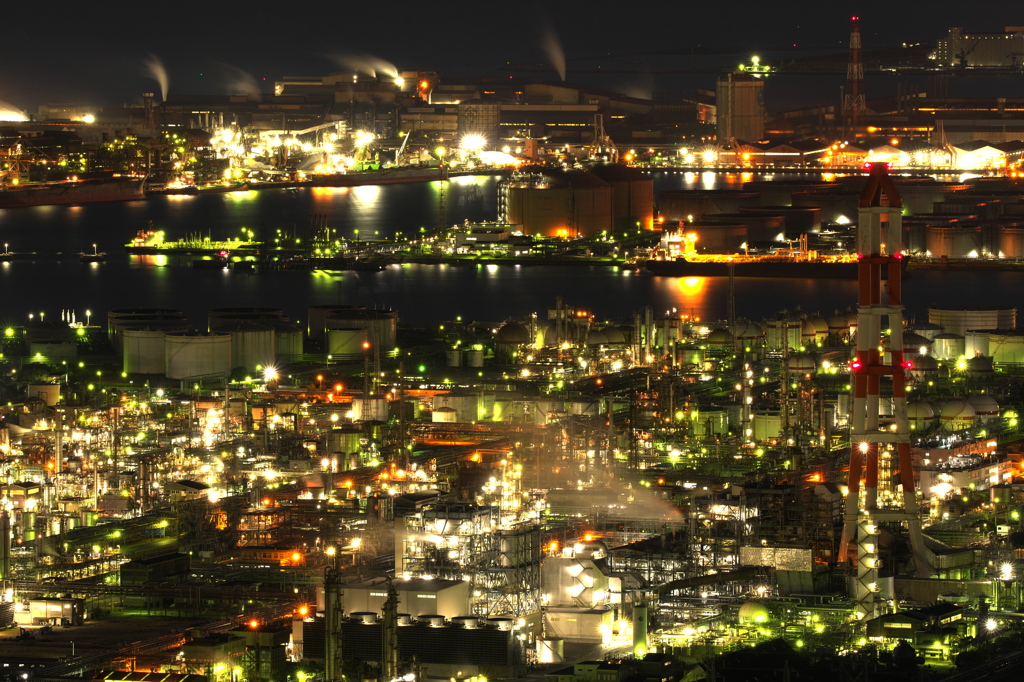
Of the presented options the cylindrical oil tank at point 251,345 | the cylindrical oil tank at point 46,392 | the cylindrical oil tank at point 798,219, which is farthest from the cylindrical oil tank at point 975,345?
the cylindrical oil tank at point 798,219

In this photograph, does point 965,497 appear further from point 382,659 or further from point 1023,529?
point 382,659

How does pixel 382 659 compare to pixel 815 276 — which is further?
pixel 815 276

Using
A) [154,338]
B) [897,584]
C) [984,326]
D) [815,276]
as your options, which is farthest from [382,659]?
[815,276]

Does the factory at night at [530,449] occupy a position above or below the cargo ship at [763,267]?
below

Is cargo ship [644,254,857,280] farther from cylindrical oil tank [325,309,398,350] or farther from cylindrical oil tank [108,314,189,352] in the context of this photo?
cylindrical oil tank [108,314,189,352]

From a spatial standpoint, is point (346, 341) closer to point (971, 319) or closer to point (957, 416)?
point (971, 319)

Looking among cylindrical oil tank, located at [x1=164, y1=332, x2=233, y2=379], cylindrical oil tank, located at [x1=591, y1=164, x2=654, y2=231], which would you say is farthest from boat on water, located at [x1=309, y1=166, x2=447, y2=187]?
cylindrical oil tank, located at [x1=164, y1=332, x2=233, y2=379]

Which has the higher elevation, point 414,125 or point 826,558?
point 414,125

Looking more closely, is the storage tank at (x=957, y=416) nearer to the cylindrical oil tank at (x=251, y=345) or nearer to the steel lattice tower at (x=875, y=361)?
the steel lattice tower at (x=875, y=361)
